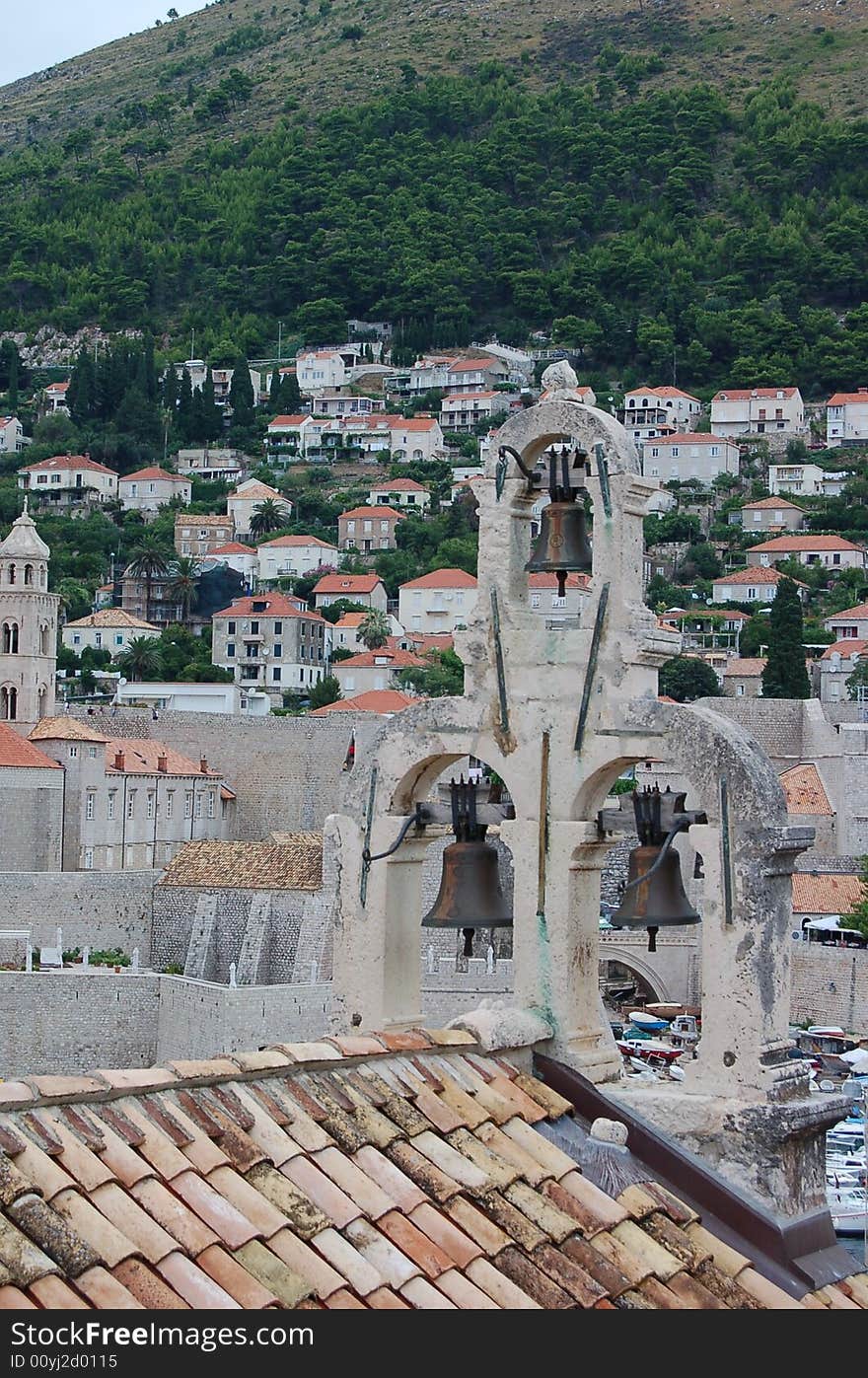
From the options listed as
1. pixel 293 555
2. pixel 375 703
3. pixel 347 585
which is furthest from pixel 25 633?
pixel 293 555

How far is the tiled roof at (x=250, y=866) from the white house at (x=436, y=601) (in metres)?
38.5

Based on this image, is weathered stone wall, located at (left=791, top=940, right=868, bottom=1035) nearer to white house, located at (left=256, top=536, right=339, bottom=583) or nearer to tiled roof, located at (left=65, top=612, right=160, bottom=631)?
tiled roof, located at (left=65, top=612, right=160, bottom=631)

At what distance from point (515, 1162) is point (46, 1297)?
143cm

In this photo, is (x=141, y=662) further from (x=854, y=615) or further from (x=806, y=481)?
(x=806, y=481)

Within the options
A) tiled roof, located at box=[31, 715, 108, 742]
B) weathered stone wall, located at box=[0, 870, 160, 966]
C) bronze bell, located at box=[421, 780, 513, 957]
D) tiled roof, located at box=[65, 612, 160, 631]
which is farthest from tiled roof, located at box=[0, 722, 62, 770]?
bronze bell, located at box=[421, 780, 513, 957]

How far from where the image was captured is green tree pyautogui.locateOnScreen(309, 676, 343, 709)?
66.6m

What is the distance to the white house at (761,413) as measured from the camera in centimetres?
10362

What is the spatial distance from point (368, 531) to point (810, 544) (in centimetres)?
1858

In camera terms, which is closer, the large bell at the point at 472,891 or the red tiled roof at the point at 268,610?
the large bell at the point at 472,891

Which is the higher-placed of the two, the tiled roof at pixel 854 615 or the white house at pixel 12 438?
the white house at pixel 12 438

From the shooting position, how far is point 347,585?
3285 inches

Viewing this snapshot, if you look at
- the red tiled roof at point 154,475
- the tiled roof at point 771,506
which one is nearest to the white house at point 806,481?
the tiled roof at point 771,506

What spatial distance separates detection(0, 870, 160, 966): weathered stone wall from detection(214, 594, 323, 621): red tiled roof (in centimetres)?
3354

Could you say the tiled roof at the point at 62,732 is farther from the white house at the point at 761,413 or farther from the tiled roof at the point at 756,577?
the white house at the point at 761,413
